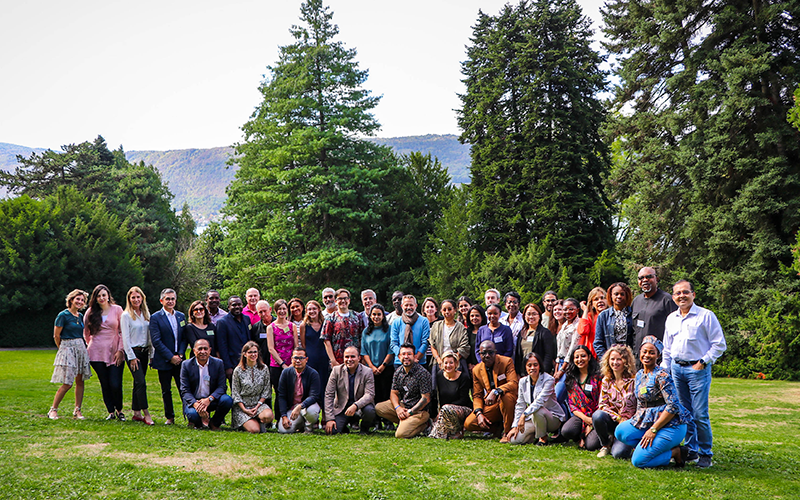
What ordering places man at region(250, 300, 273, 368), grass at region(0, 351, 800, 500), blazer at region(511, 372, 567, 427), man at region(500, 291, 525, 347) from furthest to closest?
man at region(500, 291, 525, 347) → man at region(250, 300, 273, 368) → blazer at region(511, 372, 567, 427) → grass at region(0, 351, 800, 500)

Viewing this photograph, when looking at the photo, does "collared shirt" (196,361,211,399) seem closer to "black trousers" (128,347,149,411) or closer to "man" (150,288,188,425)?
"man" (150,288,188,425)

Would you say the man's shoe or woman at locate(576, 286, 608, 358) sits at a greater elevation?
woman at locate(576, 286, 608, 358)

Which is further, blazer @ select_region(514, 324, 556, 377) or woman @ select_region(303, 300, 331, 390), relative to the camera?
woman @ select_region(303, 300, 331, 390)

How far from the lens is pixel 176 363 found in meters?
9.08

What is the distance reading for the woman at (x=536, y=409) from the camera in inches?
320

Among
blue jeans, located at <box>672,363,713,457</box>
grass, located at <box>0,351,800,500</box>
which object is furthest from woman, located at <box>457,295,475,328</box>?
blue jeans, located at <box>672,363,713,457</box>

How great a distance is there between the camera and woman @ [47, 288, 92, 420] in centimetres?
902

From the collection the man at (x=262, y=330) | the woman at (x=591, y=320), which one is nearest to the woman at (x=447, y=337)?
the woman at (x=591, y=320)

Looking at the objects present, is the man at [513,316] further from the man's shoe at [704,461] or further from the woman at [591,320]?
the man's shoe at [704,461]

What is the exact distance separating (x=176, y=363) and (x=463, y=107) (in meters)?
22.4

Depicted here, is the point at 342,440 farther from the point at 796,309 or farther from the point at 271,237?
the point at 271,237

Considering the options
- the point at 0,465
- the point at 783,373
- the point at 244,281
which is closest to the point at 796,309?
the point at 783,373

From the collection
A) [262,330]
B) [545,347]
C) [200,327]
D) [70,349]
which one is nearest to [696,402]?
[545,347]

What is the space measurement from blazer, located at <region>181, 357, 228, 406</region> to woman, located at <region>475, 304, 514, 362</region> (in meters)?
3.82
